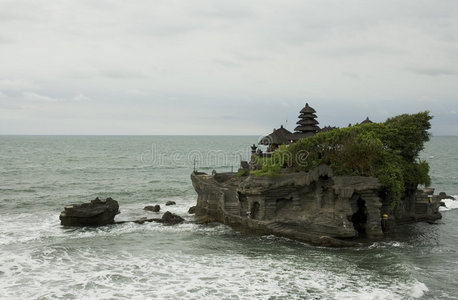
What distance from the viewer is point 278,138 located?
132 feet

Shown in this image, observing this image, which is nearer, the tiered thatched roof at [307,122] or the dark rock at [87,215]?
the dark rock at [87,215]

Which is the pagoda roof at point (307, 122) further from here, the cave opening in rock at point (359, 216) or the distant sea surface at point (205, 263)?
the distant sea surface at point (205, 263)

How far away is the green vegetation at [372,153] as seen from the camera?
32.3 meters

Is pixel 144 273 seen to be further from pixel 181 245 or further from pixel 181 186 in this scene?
pixel 181 186

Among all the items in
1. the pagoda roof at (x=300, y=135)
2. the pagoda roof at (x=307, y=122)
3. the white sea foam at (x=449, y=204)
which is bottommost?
the white sea foam at (x=449, y=204)

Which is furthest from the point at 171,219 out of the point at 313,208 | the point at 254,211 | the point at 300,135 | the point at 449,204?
the point at 449,204

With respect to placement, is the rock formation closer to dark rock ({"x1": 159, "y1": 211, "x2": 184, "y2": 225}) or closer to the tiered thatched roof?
dark rock ({"x1": 159, "y1": 211, "x2": 184, "y2": 225})

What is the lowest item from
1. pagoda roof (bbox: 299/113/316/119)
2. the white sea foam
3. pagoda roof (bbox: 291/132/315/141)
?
the white sea foam

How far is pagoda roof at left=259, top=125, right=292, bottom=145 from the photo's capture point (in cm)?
4009

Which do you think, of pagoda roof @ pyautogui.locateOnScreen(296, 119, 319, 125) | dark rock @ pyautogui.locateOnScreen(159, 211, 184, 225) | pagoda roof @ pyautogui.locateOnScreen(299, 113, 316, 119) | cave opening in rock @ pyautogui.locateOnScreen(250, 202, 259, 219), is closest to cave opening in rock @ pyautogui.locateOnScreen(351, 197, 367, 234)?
cave opening in rock @ pyautogui.locateOnScreen(250, 202, 259, 219)

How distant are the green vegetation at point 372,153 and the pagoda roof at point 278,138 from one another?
370 cm

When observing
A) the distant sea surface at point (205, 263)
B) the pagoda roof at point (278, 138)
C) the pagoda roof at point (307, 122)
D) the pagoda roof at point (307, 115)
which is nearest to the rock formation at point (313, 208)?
the distant sea surface at point (205, 263)

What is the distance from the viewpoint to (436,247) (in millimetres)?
30703

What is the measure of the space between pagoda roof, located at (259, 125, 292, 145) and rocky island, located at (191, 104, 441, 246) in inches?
84.8
